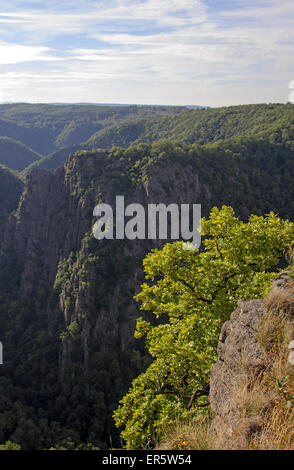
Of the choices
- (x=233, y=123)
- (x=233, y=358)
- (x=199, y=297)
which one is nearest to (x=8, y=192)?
(x=233, y=123)

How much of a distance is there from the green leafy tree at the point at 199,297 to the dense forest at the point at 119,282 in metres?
0.06

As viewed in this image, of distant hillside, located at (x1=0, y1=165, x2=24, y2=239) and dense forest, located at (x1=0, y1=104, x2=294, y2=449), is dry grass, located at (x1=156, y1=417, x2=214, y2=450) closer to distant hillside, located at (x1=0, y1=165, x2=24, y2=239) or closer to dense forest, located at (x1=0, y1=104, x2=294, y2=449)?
dense forest, located at (x1=0, y1=104, x2=294, y2=449)

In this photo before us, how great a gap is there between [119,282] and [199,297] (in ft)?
217

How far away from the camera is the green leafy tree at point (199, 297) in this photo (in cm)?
1261

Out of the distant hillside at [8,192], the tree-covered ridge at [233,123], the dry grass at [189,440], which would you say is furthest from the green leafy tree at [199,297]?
the tree-covered ridge at [233,123]

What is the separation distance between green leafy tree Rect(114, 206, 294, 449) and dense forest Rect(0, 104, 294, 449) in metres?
0.06

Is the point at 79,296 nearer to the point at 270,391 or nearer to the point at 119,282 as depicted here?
the point at 119,282

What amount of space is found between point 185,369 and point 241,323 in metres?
4.50

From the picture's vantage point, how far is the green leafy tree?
12609mm

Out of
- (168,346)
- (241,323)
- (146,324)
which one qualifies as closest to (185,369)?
(168,346)

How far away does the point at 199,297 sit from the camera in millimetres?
13867

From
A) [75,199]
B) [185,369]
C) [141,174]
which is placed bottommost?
[185,369]

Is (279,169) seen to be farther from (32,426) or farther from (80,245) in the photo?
(32,426)

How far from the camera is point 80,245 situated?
9106cm
